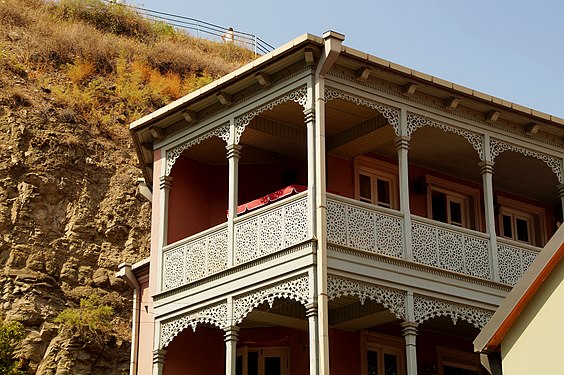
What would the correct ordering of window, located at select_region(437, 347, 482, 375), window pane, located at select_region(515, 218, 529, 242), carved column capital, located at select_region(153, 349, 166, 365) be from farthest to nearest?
window pane, located at select_region(515, 218, 529, 242), window, located at select_region(437, 347, 482, 375), carved column capital, located at select_region(153, 349, 166, 365)

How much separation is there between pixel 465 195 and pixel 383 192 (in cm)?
230

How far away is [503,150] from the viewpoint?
22.9 meters

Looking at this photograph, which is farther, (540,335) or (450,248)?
(450,248)

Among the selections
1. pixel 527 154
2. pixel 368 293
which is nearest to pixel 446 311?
pixel 368 293

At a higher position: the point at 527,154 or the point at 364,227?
the point at 527,154

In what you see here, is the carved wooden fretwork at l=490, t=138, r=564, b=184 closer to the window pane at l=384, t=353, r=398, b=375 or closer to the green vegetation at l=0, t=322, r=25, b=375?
the window pane at l=384, t=353, r=398, b=375

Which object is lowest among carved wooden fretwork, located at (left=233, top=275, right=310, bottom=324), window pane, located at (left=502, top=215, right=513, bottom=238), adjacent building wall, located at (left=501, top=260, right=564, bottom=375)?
adjacent building wall, located at (left=501, top=260, right=564, bottom=375)

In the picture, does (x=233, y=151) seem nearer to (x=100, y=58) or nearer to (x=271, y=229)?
(x=271, y=229)

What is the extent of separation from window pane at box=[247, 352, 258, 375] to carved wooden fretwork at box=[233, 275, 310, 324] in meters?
2.74

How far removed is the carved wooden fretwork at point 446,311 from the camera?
2070 centimetres

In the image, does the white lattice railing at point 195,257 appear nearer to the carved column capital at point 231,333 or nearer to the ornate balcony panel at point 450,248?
the carved column capital at point 231,333

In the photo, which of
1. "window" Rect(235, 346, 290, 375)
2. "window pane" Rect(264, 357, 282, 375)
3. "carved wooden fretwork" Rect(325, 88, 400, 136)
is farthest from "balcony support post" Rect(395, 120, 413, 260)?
"window pane" Rect(264, 357, 282, 375)

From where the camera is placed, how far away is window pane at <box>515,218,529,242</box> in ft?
85.8

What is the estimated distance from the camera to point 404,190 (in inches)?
832
